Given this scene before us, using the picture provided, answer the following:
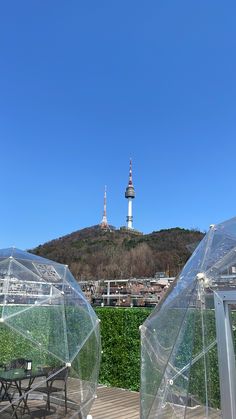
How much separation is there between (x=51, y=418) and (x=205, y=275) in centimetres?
369

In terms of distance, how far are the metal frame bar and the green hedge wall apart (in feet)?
20.7

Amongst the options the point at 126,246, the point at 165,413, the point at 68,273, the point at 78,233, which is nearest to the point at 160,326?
the point at 165,413

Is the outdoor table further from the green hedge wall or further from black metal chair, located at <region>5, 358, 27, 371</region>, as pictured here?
the green hedge wall

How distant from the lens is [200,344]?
145 inches

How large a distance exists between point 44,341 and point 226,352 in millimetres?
3646

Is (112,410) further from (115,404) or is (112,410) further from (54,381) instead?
(54,381)

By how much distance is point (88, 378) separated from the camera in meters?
6.61

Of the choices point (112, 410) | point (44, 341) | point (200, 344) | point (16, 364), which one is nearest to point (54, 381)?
point (44, 341)

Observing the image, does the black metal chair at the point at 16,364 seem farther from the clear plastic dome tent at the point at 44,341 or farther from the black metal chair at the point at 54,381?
the black metal chair at the point at 54,381

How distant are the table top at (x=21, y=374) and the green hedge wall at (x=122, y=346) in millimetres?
4031

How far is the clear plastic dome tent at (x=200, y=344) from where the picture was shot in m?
3.56

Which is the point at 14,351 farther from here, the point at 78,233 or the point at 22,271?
the point at 78,233

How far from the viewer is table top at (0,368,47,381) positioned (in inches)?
236

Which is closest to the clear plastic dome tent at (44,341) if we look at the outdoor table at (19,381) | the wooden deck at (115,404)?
the outdoor table at (19,381)
